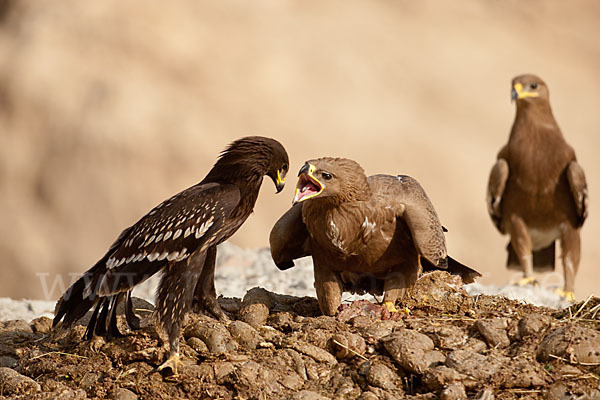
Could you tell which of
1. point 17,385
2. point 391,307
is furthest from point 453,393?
point 17,385

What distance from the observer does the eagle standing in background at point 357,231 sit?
5.32m

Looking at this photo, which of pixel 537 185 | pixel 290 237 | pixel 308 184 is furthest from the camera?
pixel 537 185

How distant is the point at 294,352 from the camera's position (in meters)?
5.04

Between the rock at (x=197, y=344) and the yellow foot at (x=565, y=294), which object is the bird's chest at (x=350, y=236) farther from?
the yellow foot at (x=565, y=294)

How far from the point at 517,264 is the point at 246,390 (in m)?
7.73

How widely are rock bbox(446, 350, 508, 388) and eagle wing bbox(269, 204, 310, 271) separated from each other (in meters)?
1.43

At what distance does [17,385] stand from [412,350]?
2.23 meters

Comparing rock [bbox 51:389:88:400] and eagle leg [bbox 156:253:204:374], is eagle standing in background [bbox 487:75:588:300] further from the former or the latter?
rock [bbox 51:389:88:400]

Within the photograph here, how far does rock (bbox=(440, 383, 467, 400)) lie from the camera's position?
14.9 ft

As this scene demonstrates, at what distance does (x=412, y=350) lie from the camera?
4.91 meters

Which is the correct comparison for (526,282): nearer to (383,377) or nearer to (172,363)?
(383,377)

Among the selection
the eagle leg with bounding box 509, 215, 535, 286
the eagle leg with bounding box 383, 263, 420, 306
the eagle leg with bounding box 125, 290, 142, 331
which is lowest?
the eagle leg with bounding box 125, 290, 142, 331

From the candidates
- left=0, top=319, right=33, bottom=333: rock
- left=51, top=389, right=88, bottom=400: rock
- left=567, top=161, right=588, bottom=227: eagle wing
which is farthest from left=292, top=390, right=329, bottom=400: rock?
left=567, top=161, right=588, bottom=227: eagle wing

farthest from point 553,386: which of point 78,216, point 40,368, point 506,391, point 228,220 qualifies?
point 78,216
